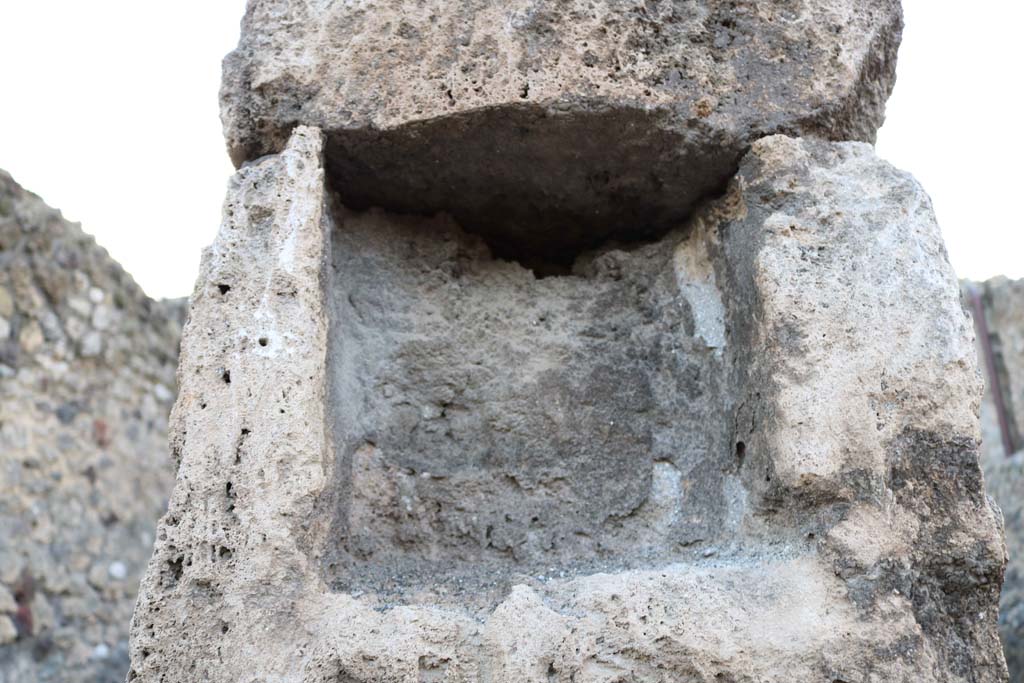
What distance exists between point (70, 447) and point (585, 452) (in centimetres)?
318

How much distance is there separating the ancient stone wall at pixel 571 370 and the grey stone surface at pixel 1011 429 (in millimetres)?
2919

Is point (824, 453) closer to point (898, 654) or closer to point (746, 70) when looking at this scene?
point (898, 654)

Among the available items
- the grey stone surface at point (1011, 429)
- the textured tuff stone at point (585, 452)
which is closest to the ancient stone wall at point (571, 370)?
the textured tuff stone at point (585, 452)

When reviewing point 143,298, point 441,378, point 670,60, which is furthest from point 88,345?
point 670,60

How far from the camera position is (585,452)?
175cm

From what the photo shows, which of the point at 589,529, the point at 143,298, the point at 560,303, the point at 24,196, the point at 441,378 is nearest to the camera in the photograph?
the point at 589,529

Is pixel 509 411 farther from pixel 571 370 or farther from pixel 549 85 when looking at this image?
pixel 549 85

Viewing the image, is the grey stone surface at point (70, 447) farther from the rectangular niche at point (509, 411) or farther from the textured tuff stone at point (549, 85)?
the textured tuff stone at point (549, 85)

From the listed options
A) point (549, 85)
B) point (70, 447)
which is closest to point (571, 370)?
point (549, 85)

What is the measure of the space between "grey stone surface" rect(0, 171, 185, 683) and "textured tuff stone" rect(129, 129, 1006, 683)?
8.54 ft

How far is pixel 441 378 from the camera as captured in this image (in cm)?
180

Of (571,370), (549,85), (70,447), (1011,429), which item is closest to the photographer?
(549,85)

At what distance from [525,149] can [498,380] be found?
41cm

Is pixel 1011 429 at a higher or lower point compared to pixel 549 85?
lower
